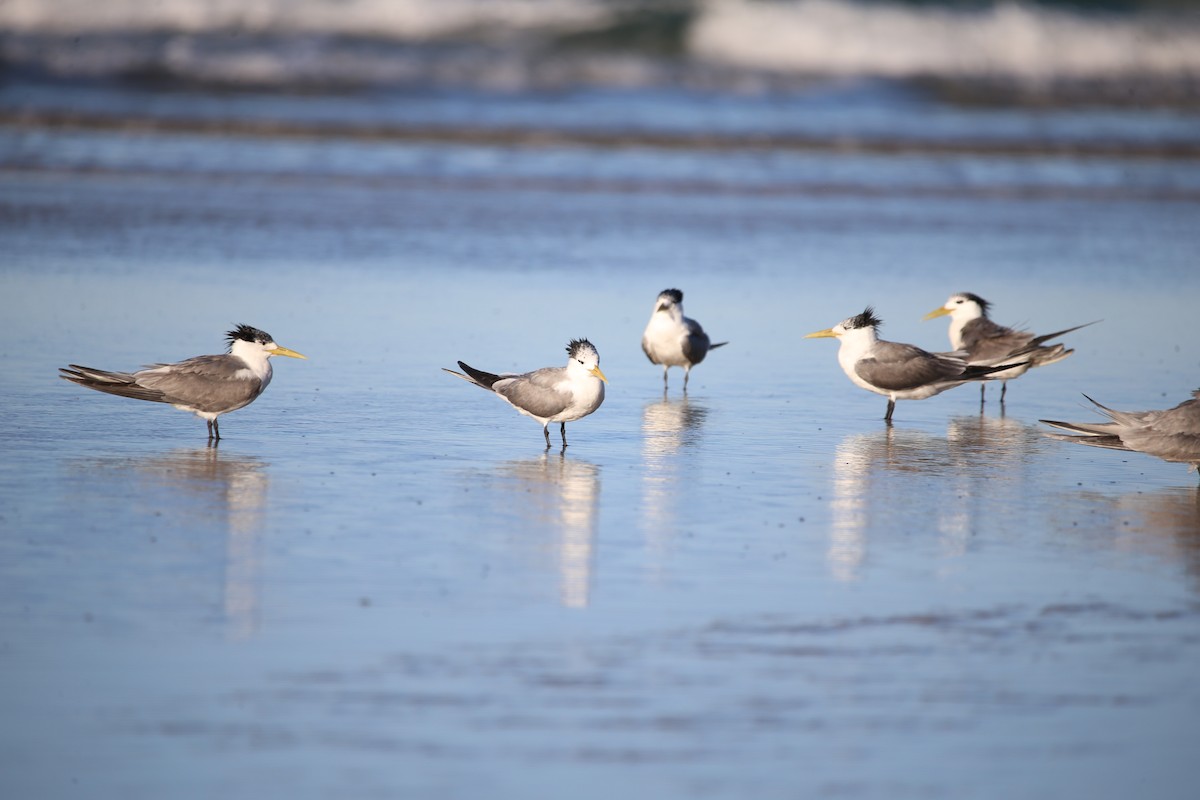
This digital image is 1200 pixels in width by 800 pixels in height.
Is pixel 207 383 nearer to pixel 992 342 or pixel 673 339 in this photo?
pixel 673 339

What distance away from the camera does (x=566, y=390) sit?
1042cm

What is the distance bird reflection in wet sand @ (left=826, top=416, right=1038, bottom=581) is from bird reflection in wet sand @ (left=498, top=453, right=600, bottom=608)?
1.21 metres

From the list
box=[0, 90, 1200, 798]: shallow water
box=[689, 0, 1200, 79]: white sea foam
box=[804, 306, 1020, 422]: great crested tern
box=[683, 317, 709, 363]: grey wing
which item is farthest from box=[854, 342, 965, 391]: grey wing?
box=[689, 0, 1200, 79]: white sea foam

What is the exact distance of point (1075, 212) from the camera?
82.8ft

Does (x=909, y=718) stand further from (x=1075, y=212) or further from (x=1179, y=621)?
(x=1075, y=212)

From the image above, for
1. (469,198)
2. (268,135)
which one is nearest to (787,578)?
(469,198)

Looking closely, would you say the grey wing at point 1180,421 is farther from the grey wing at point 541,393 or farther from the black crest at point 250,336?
the black crest at point 250,336

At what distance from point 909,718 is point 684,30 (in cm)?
5184

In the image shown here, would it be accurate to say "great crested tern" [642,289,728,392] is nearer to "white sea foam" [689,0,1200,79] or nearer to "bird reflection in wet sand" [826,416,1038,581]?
"bird reflection in wet sand" [826,416,1038,581]

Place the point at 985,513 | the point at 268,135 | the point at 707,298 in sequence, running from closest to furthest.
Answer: the point at 985,513
the point at 707,298
the point at 268,135

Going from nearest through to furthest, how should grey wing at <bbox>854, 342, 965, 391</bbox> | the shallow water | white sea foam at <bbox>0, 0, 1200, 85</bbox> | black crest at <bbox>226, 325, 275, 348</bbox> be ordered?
the shallow water → black crest at <bbox>226, 325, 275, 348</bbox> → grey wing at <bbox>854, 342, 965, 391</bbox> → white sea foam at <bbox>0, 0, 1200, 85</bbox>

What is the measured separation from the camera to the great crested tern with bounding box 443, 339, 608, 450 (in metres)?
10.4

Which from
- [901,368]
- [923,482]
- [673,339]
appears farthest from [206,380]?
[901,368]

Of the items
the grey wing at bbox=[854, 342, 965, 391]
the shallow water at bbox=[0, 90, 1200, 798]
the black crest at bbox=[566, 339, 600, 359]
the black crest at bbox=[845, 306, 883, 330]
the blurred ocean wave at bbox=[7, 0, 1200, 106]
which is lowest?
the shallow water at bbox=[0, 90, 1200, 798]
